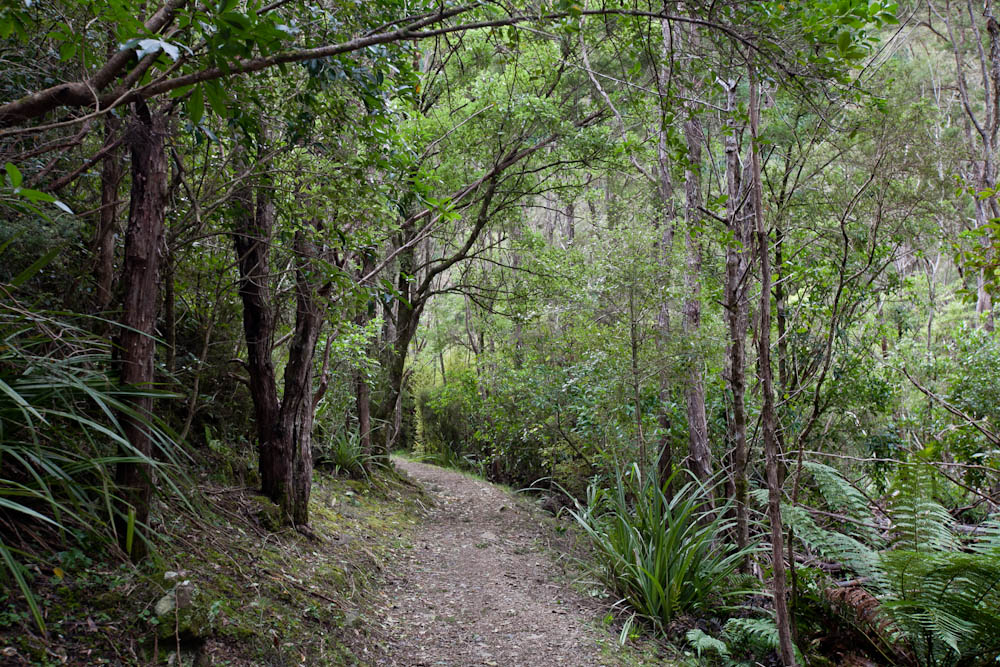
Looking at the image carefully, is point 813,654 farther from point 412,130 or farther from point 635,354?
point 412,130

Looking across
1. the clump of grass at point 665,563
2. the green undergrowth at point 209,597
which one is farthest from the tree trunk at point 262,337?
the clump of grass at point 665,563

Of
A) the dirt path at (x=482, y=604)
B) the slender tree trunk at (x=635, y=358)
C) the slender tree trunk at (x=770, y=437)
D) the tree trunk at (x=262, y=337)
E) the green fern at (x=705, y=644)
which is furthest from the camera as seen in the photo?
the slender tree trunk at (x=635, y=358)

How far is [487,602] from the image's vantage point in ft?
15.3

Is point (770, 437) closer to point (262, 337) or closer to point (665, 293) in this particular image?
point (665, 293)

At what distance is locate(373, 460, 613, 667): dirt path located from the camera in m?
3.80

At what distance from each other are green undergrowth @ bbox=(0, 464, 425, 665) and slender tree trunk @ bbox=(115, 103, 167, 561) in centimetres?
26

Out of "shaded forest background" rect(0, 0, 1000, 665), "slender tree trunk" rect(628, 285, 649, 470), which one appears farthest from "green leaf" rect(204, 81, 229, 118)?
"slender tree trunk" rect(628, 285, 649, 470)

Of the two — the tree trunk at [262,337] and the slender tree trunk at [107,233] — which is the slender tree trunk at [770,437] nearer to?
the tree trunk at [262,337]

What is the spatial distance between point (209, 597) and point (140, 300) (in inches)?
57.0

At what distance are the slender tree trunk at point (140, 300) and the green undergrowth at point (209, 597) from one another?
26cm

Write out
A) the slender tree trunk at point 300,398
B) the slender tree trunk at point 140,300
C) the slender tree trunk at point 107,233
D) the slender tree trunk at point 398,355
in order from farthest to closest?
the slender tree trunk at point 398,355, the slender tree trunk at point 300,398, the slender tree trunk at point 107,233, the slender tree trunk at point 140,300

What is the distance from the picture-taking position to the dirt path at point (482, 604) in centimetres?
380

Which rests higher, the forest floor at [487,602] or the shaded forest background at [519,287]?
the shaded forest background at [519,287]

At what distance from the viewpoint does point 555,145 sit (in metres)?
7.56
